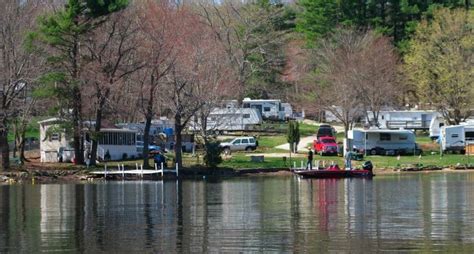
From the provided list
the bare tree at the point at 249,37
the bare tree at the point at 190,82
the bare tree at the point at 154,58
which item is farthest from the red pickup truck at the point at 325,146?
the bare tree at the point at 249,37

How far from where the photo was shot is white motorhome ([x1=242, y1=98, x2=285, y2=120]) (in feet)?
339

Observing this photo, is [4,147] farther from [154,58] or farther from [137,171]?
[154,58]

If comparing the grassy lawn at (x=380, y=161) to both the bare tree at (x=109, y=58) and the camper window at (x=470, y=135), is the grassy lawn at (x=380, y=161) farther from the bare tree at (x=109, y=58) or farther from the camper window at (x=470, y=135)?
the bare tree at (x=109, y=58)

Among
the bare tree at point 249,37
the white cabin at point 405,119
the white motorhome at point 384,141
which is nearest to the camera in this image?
the white motorhome at point 384,141

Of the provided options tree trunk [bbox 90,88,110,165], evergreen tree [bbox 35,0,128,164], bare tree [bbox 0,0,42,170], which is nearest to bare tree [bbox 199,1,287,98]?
tree trunk [bbox 90,88,110,165]

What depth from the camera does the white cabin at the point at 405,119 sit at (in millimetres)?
95500

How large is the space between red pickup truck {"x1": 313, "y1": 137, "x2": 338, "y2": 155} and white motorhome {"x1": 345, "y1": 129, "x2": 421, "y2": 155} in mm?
1545

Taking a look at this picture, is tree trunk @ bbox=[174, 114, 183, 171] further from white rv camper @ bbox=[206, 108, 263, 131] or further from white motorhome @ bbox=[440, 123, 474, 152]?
white motorhome @ bbox=[440, 123, 474, 152]

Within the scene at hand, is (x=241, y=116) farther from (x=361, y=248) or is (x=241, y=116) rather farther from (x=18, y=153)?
(x=361, y=248)

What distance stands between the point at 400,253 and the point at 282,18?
8458cm

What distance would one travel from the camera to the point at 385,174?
2687 inches

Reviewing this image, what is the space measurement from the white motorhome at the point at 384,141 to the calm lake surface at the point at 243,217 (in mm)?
21268

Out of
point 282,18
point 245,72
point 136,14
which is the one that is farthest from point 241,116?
point 136,14

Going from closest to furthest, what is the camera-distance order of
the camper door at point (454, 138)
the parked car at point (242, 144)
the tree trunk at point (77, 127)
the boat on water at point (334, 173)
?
1. the boat on water at point (334, 173)
2. the tree trunk at point (77, 127)
3. the camper door at point (454, 138)
4. the parked car at point (242, 144)
